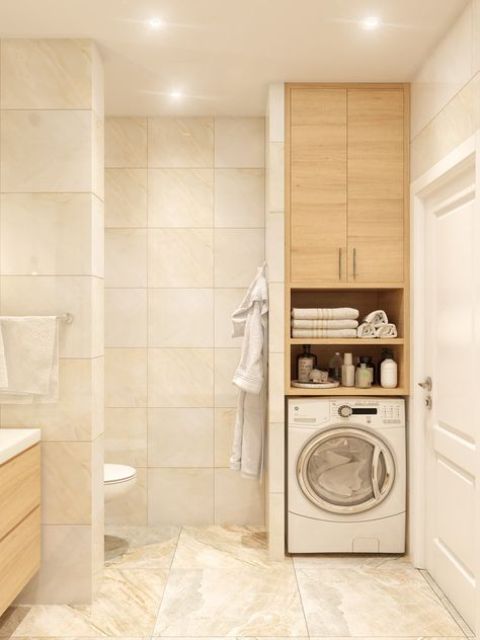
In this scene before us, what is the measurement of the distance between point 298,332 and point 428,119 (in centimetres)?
128

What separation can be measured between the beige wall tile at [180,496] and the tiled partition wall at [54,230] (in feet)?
3.83

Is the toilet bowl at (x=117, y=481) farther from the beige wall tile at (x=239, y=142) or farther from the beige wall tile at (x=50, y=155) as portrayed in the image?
the beige wall tile at (x=239, y=142)

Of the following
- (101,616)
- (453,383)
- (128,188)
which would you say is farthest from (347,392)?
(128,188)

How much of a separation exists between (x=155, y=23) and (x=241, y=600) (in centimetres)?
266

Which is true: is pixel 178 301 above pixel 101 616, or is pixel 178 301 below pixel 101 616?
above

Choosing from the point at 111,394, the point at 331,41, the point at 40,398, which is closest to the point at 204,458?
the point at 111,394

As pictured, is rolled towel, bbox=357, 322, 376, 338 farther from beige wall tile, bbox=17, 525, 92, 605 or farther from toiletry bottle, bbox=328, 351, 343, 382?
beige wall tile, bbox=17, 525, 92, 605

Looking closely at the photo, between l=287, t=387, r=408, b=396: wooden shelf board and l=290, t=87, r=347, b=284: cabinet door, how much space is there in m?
0.60

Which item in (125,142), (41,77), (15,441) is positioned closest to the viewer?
(15,441)

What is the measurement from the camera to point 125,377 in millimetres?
4062

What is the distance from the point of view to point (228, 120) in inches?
159

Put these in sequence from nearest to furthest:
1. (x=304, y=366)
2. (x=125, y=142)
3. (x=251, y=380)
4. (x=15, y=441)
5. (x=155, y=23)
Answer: (x=15, y=441) → (x=155, y=23) → (x=251, y=380) → (x=304, y=366) → (x=125, y=142)

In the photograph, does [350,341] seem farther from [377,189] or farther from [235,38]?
[235,38]

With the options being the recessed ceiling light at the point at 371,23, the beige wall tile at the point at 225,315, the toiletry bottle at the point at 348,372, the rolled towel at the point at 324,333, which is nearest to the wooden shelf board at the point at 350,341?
the rolled towel at the point at 324,333
